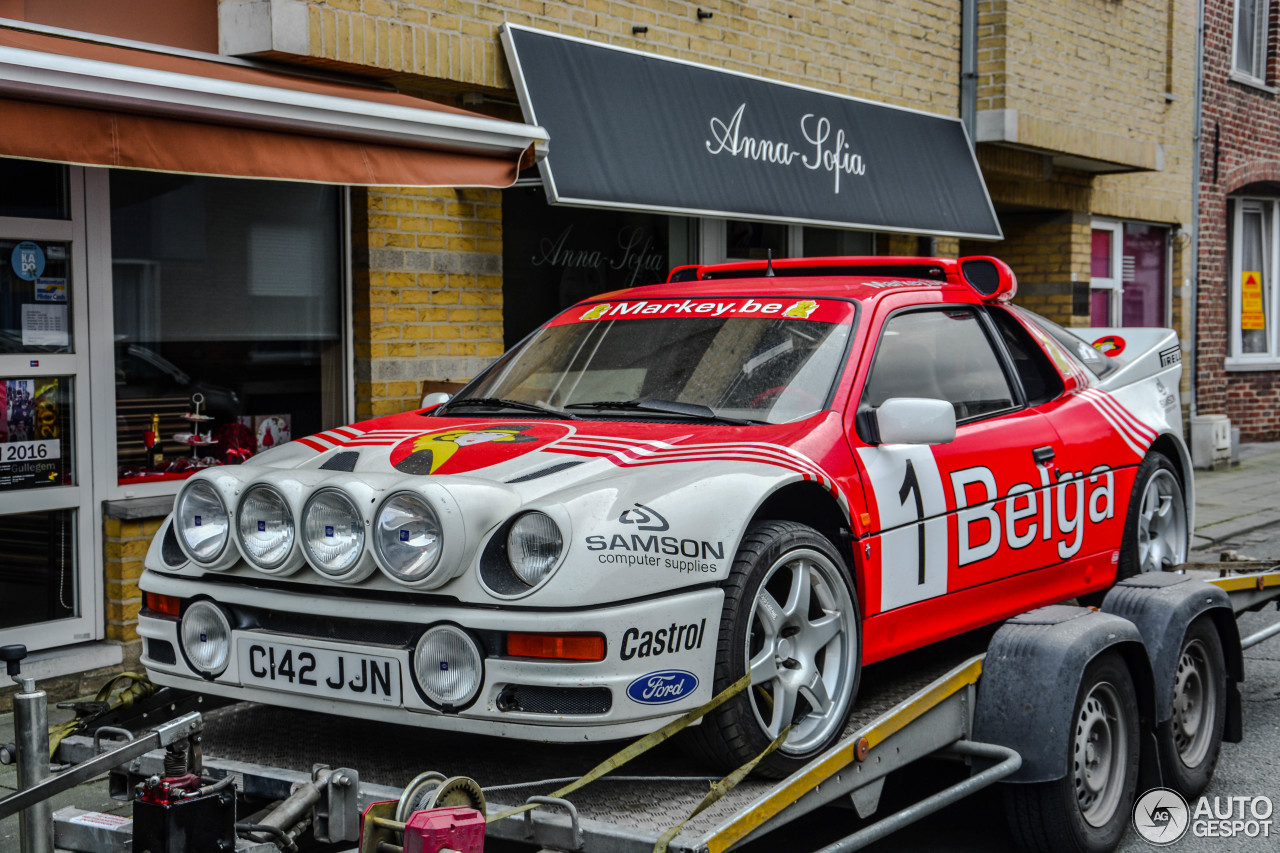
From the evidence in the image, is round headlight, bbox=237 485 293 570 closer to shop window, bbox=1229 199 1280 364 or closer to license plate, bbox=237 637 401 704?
license plate, bbox=237 637 401 704

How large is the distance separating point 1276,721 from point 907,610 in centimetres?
243

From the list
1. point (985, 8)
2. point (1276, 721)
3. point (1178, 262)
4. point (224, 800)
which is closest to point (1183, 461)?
point (1276, 721)

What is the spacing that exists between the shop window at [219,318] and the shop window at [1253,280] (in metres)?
14.0

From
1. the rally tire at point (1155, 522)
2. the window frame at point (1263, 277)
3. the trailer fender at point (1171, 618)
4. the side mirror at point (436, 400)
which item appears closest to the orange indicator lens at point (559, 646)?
the side mirror at point (436, 400)

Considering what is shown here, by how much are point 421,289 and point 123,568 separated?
228 cm

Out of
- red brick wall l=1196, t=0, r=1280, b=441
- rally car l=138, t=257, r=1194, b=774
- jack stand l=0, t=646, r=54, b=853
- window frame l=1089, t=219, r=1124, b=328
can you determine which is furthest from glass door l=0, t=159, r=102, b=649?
red brick wall l=1196, t=0, r=1280, b=441

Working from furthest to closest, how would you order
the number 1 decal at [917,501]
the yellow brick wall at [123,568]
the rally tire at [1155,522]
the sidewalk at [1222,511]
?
the yellow brick wall at [123,568]
the rally tire at [1155,522]
the sidewalk at [1222,511]
the number 1 decal at [917,501]

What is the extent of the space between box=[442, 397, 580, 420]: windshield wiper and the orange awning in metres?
1.44

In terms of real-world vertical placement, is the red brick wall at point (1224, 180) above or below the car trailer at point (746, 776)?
above

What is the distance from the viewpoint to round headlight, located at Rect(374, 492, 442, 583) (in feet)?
10.6

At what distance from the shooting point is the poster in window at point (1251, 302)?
60.1ft

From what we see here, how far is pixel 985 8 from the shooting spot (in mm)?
12375

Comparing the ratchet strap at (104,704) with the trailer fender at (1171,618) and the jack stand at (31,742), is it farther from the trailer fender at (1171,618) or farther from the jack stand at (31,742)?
the trailer fender at (1171,618)

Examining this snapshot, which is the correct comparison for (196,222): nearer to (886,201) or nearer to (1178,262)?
(886,201)
